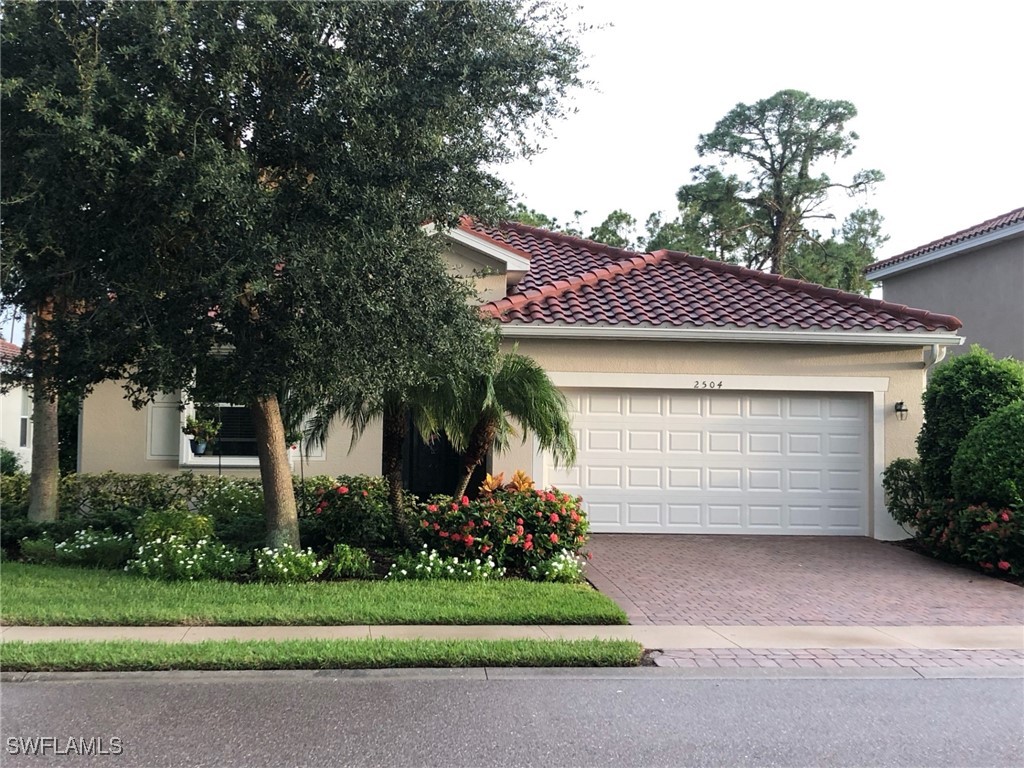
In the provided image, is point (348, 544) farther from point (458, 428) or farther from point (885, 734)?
point (885, 734)

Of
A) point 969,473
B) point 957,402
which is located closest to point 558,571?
point 969,473

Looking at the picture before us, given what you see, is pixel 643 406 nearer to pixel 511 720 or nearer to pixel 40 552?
pixel 511 720

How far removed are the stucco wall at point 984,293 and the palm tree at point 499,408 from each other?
13112 mm

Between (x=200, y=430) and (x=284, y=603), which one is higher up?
(x=200, y=430)

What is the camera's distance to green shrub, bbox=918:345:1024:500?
36.2 ft

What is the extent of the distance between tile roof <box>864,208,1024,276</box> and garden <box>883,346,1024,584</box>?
8.15m

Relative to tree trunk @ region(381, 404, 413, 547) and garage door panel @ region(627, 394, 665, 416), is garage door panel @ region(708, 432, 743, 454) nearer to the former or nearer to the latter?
garage door panel @ region(627, 394, 665, 416)

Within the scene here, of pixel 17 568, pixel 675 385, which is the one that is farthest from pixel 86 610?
pixel 675 385

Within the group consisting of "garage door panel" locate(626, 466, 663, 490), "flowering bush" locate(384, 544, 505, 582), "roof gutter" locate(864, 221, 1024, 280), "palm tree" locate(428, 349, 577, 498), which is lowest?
"flowering bush" locate(384, 544, 505, 582)

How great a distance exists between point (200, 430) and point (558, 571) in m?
6.05

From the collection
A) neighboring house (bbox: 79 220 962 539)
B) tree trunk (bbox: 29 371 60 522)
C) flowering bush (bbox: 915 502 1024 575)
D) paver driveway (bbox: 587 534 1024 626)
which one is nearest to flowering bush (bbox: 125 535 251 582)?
tree trunk (bbox: 29 371 60 522)

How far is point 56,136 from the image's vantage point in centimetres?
651

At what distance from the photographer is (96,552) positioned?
9.21 m

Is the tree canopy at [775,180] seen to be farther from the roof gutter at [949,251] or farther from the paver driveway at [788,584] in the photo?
the paver driveway at [788,584]
